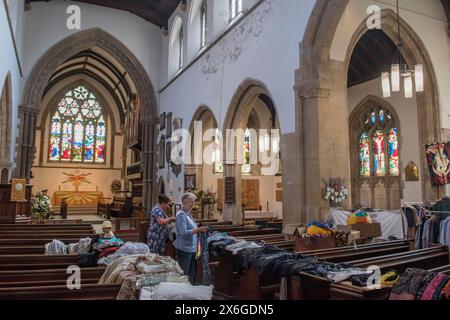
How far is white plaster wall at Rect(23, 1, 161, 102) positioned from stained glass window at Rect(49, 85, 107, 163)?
27.1 ft

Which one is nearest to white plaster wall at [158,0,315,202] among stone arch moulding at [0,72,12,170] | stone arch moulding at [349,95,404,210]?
stone arch moulding at [349,95,404,210]

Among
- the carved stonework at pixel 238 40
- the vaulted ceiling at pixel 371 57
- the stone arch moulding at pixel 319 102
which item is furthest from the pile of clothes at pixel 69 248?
the vaulted ceiling at pixel 371 57

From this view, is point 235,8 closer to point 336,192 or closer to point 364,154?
point 364,154

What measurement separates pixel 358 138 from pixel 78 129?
1682 centimetres

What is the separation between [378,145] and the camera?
470 inches

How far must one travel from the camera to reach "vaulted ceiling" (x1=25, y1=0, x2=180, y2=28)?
14.8m

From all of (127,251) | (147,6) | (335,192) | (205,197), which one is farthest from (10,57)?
(335,192)

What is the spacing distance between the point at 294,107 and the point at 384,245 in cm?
322

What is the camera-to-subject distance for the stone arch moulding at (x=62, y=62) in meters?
14.3

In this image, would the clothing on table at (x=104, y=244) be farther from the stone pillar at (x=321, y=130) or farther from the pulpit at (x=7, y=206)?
the pulpit at (x=7, y=206)

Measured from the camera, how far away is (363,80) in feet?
39.4

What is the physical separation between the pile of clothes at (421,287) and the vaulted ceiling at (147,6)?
13962 millimetres

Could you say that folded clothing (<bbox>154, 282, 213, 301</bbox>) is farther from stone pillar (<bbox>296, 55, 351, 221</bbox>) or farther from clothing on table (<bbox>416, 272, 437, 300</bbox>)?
stone pillar (<bbox>296, 55, 351, 221</bbox>)
